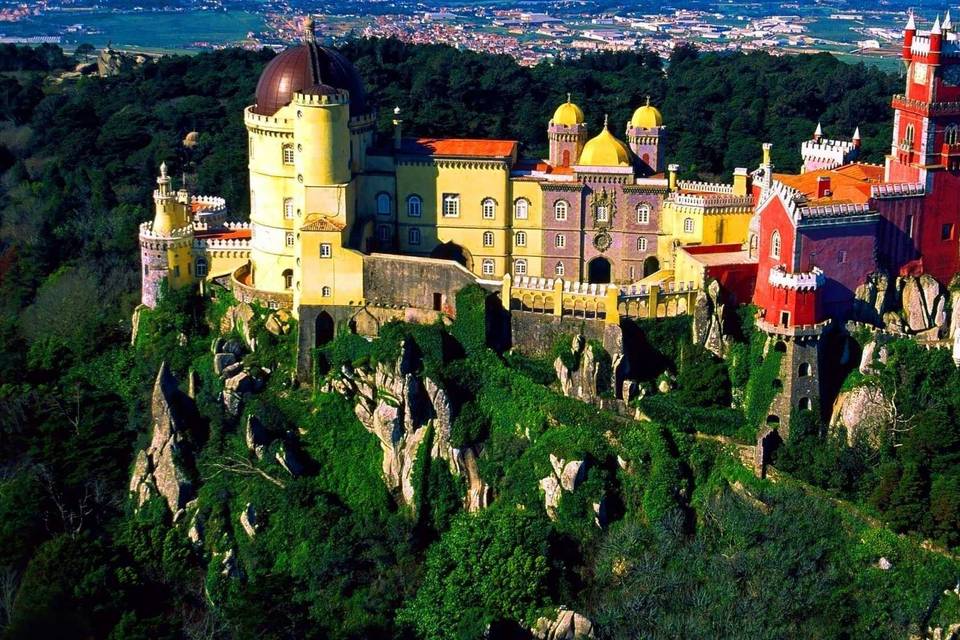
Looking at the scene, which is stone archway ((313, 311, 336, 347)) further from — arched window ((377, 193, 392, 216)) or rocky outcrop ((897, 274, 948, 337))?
rocky outcrop ((897, 274, 948, 337))

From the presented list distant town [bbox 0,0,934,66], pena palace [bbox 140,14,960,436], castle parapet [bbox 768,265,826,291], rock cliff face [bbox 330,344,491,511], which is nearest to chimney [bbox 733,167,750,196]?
pena palace [bbox 140,14,960,436]

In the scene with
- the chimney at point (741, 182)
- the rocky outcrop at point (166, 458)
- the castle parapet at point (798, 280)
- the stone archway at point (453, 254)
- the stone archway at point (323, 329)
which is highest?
the chimney at point (741, 182)

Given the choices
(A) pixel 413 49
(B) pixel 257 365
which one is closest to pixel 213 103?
(A) pixel 413 49

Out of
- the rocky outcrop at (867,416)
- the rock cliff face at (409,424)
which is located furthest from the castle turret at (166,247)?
the rocky outcrop at (867,416)

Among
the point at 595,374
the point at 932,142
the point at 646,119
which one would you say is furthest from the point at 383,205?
the point at 932,142

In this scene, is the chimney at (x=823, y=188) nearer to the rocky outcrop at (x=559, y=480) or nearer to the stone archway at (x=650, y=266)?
the stone archway at (x=650, y=266)
